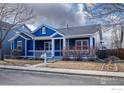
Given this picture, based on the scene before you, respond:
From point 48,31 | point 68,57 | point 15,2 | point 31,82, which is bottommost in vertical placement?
point 31,82

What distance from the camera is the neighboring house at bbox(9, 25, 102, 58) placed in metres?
7.54

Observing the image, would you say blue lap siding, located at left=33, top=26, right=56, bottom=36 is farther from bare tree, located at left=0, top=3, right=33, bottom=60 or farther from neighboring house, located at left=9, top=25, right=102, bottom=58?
bare tree, located at left=0, top=3, right=33, bottom=60

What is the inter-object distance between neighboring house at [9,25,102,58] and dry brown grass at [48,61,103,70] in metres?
0.18

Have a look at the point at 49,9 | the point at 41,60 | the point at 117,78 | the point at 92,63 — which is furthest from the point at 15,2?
the point at 117,78

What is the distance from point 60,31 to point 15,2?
3.73 ft

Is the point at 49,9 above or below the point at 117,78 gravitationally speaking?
above

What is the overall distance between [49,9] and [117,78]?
1990 mm

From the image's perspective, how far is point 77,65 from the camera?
7.52 metres

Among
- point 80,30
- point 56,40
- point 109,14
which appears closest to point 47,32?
point 56,40

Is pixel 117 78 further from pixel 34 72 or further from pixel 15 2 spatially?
pixel 15 2

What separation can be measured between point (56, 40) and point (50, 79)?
0.87 meters

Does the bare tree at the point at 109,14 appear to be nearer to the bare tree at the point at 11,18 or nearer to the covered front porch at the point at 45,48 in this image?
the covered front porch at the point at 45,48

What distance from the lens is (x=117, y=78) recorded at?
729 cm

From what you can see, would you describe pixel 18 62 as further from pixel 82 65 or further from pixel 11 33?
pixel 82 65
